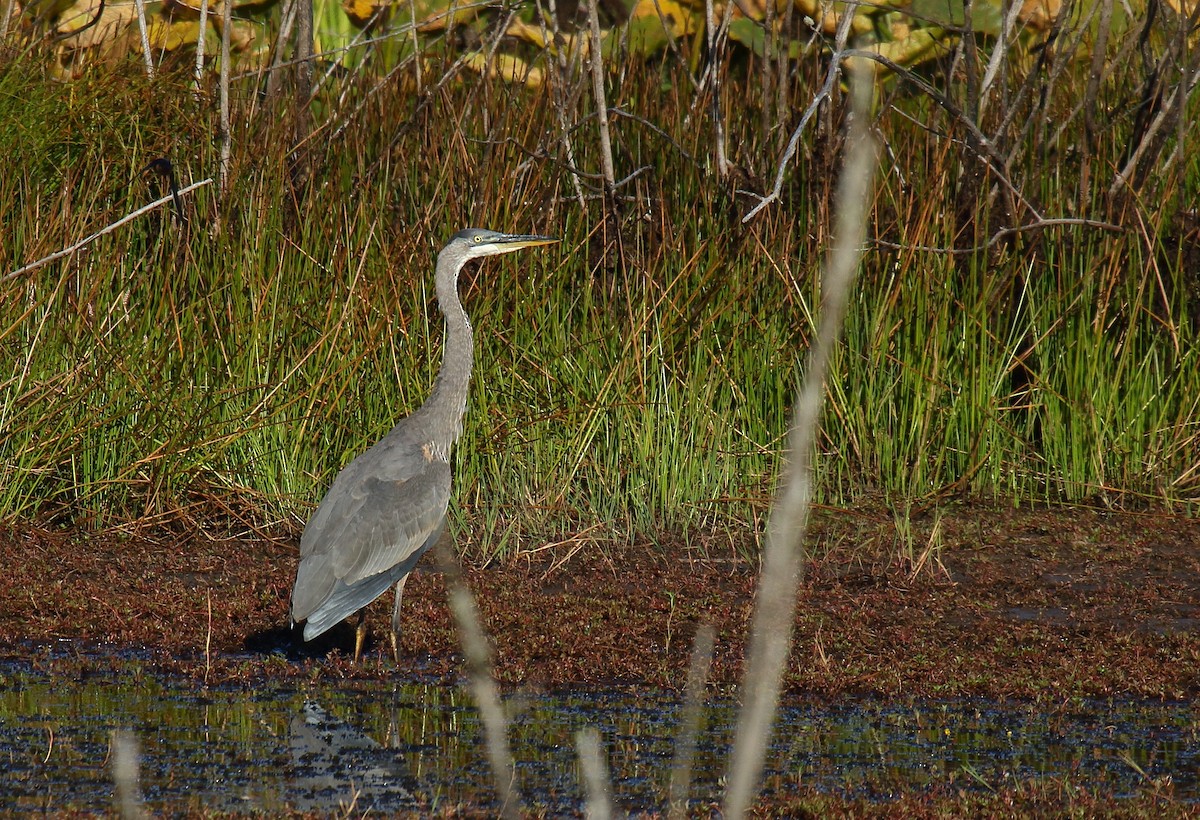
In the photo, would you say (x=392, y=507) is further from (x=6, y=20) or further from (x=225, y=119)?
→ (x=6, y=20)

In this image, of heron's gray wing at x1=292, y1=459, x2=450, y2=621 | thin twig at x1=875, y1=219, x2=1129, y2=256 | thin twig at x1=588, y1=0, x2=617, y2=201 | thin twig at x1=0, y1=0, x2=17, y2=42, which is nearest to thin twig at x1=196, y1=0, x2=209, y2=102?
thin twig at x1=0, y1=0, x2=17, y2=42

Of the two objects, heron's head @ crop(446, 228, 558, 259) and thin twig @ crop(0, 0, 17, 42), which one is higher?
thin twig @ crop(0, 0, 17, 42)

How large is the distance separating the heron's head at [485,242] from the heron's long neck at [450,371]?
2.9 inches

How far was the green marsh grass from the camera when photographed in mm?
6340

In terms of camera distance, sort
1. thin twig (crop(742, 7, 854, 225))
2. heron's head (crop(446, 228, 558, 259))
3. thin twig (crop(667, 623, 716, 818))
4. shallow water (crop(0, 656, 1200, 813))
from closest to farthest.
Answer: thin twig (crop(667, 623, 716, 818)) < shallow water (crop(0, 656, 1200, 813)) < thin twig (crop(742, 7, 854, 225)) < heron's head (crop(446, 228, 558, 259))

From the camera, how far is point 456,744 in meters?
4.00

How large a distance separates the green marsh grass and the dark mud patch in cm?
27

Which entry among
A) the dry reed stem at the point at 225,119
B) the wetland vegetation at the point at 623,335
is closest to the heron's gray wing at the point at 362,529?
the wetland vegetation at the point at 623,335

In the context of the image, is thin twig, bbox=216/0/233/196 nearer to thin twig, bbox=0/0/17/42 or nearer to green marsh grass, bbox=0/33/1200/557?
green marsh grass, bbox=0/33/1200/557

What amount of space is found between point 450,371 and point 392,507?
2.57 feet

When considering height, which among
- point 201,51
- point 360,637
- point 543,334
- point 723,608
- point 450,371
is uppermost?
point 201,51

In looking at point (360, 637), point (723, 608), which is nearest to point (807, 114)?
point (723, 608)

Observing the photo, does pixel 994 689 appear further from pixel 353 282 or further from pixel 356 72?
pixel 356 72

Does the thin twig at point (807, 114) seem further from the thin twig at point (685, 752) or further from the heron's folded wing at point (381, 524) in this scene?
the thin twig at point (685, 752)
